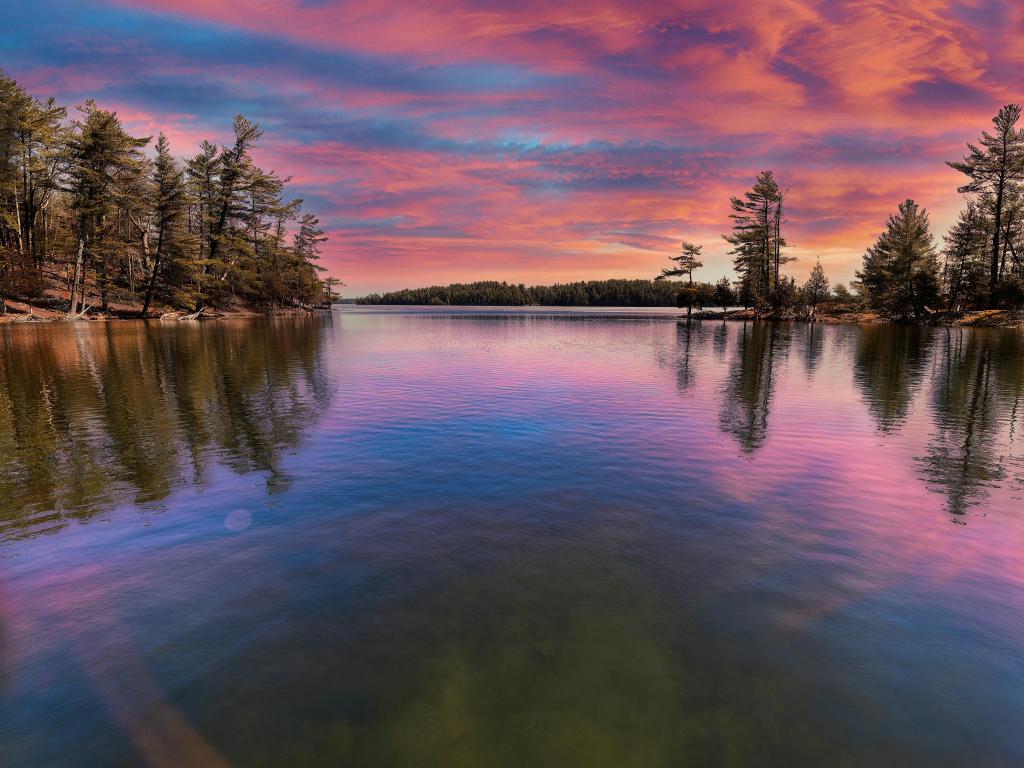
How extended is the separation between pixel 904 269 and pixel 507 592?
10830cm

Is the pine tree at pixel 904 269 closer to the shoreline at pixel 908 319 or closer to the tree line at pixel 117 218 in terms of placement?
the shoreline at pixel 908 319

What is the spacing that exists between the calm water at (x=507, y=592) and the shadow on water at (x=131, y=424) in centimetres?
15

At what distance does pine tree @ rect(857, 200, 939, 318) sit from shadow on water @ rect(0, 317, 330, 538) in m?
99.9

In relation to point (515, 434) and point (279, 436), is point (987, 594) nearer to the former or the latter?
point (515, 434)

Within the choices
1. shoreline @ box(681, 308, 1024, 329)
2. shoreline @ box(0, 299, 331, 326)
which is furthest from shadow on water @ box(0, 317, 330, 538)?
shoreline @ box(681, 308, 1024, 329)

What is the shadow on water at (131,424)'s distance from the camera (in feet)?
39.0

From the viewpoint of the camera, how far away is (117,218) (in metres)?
84.8

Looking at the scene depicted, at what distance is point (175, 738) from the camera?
5078mm

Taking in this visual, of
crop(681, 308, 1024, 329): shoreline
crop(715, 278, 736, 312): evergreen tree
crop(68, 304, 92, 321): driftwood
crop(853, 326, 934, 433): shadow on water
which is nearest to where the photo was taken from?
crop(853, 326, 934, 433): shadow on water

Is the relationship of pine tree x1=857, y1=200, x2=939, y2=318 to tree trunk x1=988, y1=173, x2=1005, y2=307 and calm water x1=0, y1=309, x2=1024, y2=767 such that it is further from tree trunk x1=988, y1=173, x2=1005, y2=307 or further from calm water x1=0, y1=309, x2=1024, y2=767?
calm water x1=0, y1=309, x2=1024, y2=767

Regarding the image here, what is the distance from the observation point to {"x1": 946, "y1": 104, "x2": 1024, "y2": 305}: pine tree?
74.7 metres

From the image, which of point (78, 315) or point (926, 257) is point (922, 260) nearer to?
point (926, 257)

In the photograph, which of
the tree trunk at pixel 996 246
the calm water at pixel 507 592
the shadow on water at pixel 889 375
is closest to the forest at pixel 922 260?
the tree trunk at pixel 996 246

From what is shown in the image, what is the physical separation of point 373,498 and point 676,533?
→ 6.58 m
